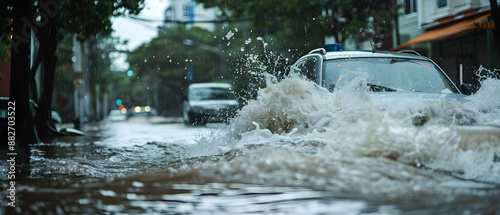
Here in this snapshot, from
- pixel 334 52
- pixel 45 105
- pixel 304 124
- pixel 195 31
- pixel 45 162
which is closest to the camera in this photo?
pixel 304 124

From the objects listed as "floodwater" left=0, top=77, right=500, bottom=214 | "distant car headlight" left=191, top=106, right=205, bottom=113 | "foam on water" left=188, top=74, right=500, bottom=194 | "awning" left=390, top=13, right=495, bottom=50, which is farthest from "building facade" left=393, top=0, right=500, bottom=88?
"floodwater" left=0, top=77, right=500, bottom=214

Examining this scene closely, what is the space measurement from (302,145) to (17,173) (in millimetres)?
2829

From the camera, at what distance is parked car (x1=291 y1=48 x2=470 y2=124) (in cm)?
639

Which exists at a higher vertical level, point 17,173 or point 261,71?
point 261,71

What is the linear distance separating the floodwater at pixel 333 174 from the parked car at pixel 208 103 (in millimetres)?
11879

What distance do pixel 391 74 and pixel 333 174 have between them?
123 inches

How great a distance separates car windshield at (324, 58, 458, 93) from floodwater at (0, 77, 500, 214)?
0.56 m

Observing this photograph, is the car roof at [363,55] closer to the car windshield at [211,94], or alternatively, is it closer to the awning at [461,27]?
the awning at [461,27]

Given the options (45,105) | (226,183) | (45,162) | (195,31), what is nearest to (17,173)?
(45,162)

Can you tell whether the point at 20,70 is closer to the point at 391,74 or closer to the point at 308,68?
the point at 308,68

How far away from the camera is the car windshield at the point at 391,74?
6.52 m

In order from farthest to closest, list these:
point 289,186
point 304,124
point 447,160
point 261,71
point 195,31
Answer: point 195,31 → point 261,71 → point 304,124 → point 447,160 → point 289,186

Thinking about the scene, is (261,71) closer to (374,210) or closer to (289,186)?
(289,186)

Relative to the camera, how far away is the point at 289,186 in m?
3.89
